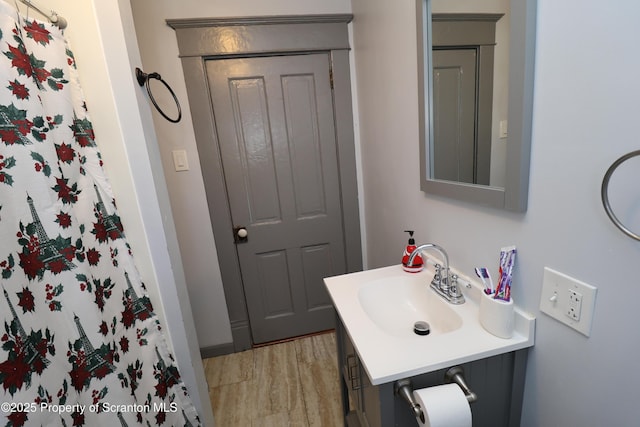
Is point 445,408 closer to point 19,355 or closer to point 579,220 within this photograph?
point 579,220

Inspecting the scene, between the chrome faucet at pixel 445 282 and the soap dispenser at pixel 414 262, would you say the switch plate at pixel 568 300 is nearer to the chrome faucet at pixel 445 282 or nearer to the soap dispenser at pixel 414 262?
the chrome faucet at pixel 445 282

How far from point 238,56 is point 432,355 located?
5.86 ft

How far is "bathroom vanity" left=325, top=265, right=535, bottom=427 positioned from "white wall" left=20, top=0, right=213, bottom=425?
68cm

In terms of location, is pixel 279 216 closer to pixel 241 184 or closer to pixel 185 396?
pixel 241 184

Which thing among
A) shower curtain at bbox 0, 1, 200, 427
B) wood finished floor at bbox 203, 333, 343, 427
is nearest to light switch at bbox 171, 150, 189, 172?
shower curtain at bbox 0, 1, 200, 427

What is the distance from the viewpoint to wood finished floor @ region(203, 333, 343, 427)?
59.0 inches

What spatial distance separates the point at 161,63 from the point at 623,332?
2119 mm

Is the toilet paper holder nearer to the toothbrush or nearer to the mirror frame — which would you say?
the toothbrush

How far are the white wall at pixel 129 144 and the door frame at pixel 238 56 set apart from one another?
59 centimetres

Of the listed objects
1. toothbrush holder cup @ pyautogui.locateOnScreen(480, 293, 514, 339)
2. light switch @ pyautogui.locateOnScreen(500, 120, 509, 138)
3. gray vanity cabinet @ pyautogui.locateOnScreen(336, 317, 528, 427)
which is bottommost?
gray vanity cabinet @ pyautogui.locateOnScreen(336, 317, 528, 427)

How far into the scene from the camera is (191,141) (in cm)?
170

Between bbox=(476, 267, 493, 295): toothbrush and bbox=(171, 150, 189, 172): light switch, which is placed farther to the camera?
bbox=(171, 150, 189, 172): light switch

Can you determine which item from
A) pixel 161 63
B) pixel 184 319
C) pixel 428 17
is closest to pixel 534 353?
pixel 428 17

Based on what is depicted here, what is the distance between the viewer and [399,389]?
72 cm
